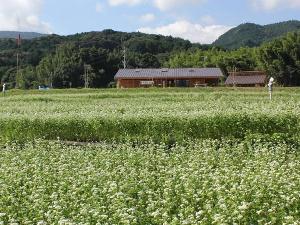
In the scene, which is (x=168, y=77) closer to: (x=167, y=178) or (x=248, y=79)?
(x=248, y=79)

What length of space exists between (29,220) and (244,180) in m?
3.68

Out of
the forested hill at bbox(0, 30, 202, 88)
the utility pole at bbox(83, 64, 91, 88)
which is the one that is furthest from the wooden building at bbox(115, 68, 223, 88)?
the forested hill at bbox(0, 30, 202, 88)

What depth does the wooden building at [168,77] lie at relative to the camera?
6831 cm

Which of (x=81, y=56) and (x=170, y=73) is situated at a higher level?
(x=81, y=56)

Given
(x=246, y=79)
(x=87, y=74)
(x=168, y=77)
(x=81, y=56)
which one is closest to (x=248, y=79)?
(x=246, y=79)

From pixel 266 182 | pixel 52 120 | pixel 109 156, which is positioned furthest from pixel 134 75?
pixel 266 182

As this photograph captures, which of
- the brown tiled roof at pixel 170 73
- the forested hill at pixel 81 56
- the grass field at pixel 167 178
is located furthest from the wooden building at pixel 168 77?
the grass field at pixel 167 178

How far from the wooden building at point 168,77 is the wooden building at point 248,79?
374 centimetres

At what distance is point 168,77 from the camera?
68.8 meters

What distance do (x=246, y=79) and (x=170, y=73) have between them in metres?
11.6

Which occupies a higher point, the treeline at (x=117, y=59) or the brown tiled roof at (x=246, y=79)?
the treeline at (x=117, y=59)

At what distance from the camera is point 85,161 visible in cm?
1205

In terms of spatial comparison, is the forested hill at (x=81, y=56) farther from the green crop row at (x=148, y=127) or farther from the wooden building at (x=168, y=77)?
the green crop row at (x=148, y=127)

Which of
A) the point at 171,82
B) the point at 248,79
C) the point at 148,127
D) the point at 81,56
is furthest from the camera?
the point at 81,56
